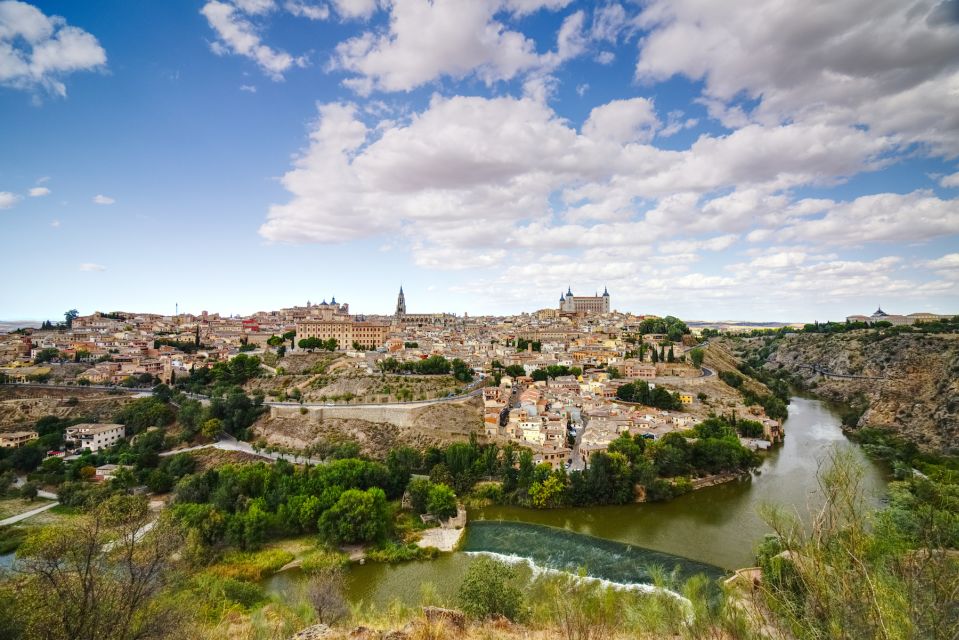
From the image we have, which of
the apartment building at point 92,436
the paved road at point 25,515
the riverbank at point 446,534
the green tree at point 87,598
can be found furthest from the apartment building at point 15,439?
the green tree at point 87,598

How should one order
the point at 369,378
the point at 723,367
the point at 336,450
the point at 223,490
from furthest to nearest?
the point at 723,367, the point at 369,378, the point at 336,450, the point at 223,490

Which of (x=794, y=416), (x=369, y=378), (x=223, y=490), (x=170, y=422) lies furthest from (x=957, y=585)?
(x=794, y=416)

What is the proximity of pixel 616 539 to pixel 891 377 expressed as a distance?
1334 inches

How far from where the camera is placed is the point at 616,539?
16047mm

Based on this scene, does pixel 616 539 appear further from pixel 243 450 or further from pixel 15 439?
pixel 15 439

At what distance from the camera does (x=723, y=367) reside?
138ft

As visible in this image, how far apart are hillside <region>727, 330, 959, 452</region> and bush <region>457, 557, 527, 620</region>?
27.3 m

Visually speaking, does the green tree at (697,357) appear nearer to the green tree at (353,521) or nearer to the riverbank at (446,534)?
the riverbank at (446,534)

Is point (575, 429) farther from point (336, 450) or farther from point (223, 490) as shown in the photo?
point (223, 490)

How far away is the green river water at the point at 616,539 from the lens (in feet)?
45.0

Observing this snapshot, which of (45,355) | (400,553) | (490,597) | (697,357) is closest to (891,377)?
(697,357)

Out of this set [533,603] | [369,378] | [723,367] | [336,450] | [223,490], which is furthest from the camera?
[723,367]

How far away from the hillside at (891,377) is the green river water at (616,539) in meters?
9.39

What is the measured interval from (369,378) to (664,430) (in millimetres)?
18695
